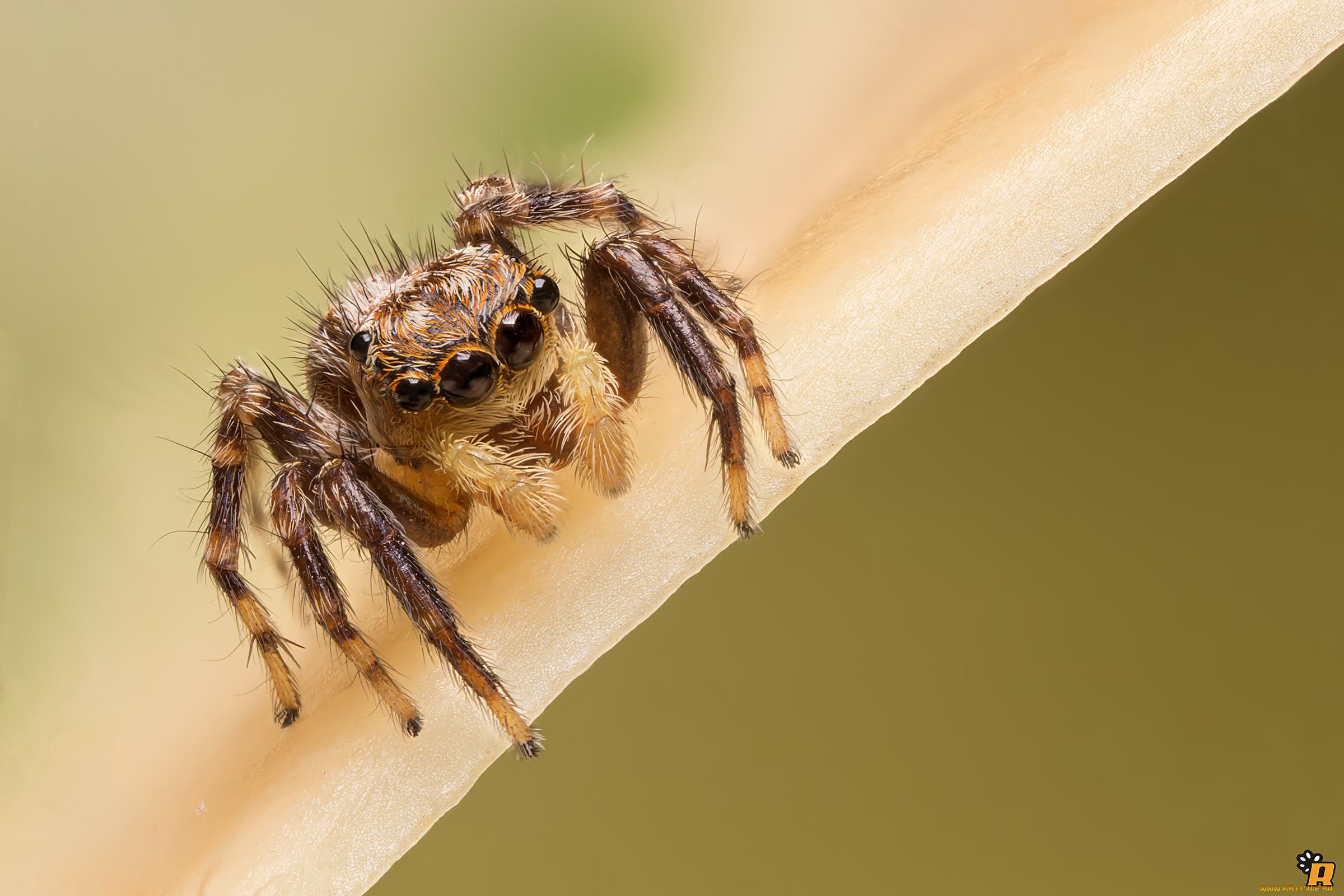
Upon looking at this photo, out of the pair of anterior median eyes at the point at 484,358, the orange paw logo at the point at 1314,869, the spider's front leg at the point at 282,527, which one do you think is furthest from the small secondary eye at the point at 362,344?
the orange paw logo at the point at 1314,869

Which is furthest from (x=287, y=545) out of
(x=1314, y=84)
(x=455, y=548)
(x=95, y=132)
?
(x=1314, y=84)

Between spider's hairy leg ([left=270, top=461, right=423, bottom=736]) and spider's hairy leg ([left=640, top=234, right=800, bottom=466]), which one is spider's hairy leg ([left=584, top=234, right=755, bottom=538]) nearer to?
spider's hairy leg ([left=640, top=234, right=800, bottom=466])

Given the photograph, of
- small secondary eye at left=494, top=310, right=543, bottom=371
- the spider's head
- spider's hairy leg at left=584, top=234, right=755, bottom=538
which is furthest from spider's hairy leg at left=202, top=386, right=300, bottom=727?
spider's hairy leg at left=584, top=234, right=755, bottom=538

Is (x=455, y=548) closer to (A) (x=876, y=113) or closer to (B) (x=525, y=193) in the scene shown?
(B) (x=525, y=193)

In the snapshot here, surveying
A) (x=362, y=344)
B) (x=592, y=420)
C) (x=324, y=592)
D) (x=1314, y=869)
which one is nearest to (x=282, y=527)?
(x=324, y=592)

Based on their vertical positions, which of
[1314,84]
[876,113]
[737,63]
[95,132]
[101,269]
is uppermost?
[95,132]

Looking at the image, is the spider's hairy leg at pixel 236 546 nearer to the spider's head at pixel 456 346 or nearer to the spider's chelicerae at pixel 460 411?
the spider's chelicerae at pixel 460 411
